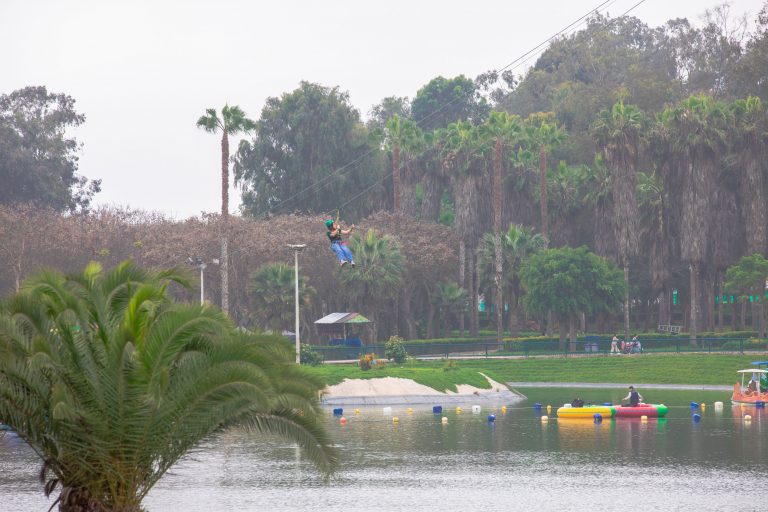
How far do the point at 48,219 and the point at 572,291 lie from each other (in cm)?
4133

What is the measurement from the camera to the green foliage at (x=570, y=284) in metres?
85.5

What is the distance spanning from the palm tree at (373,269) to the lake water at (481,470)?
34.8 meters

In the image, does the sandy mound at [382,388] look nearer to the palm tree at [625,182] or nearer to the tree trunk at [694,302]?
the tree trunk at [694,302]

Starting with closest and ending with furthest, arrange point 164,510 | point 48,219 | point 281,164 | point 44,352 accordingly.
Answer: point 44,352 → point 164,510 → point 48,219 → point 281,164

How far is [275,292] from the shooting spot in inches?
3260

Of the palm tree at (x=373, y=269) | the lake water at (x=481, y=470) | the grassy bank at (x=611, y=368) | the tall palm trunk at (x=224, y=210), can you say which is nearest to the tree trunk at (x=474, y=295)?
the palm tree at (x=373, y=269)

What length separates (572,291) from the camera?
3369 inches

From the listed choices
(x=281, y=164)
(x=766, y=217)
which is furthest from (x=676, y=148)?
(x=281, y=164)

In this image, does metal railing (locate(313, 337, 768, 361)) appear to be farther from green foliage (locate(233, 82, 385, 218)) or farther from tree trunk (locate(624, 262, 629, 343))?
green foliage (locate(233, 82, 385, 218))

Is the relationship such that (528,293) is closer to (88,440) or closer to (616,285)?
(616,285)

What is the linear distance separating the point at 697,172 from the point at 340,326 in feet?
91.9

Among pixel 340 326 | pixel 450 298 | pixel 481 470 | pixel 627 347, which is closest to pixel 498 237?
pixel 450 298

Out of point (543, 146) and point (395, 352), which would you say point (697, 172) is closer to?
point (543, 146)

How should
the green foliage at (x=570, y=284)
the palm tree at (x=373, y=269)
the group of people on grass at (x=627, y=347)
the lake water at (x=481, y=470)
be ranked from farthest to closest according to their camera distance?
the palm tree at (x=373, y=269) < the green foliage at (x=570, y=284) < the group of people on grass at (x=627, y=347) < the lake water at (x=481, y=470)
